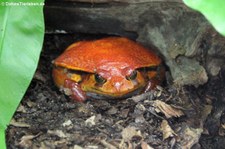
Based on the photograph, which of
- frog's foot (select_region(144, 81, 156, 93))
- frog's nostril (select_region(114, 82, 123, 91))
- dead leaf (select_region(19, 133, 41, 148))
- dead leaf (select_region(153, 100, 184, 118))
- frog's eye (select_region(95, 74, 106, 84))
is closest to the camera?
dead leaf (select_region(19, 133, 41, 148))

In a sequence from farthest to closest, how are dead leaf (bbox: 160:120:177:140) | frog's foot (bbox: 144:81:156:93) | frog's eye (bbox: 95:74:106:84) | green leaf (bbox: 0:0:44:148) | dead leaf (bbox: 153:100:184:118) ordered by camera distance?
frog's foot (bbox: 144:81:156:93), frog's eye (bbox: 95:74:106:84), dead leaf (bbox: 153:100:184:118), dead leaf (bbox: 160:120:177:140), green leaf (bbox: 0:0:44:148)

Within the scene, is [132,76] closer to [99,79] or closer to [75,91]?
[99,79]

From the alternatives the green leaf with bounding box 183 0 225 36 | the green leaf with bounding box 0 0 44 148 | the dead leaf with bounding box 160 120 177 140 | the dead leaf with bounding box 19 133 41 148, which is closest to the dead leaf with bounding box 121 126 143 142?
the dead leaf with bounding box 160 120 177 140

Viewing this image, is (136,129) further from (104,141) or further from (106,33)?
(106,33)

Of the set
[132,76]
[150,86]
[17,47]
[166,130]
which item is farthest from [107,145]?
[150,86]

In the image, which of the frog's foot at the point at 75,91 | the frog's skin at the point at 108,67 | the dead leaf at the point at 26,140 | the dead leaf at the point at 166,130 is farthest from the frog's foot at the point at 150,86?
the dead leaf at the point at 26,140

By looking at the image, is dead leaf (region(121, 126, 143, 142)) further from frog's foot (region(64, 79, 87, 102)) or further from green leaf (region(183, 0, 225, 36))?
green leaf (region(183, 0, 225, 36))

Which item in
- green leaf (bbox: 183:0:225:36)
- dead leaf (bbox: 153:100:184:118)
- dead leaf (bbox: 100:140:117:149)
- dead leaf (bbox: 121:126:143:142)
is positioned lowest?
dead leaf (bbox: 100:140:117:149)
